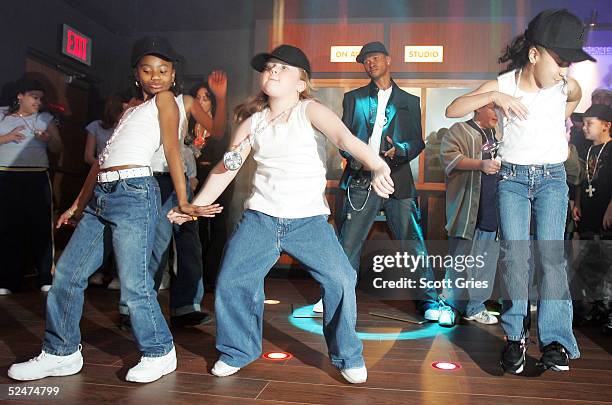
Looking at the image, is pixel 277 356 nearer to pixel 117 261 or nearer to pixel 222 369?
pixel 222 369

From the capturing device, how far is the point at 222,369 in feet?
7.56

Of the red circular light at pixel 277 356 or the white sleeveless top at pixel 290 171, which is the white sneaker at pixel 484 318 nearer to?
the red circular light at pixel 277 356

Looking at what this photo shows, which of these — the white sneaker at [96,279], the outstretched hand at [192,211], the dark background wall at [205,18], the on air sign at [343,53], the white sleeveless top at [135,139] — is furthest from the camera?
the on air sign at [343,53]

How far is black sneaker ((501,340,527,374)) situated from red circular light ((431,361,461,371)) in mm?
202

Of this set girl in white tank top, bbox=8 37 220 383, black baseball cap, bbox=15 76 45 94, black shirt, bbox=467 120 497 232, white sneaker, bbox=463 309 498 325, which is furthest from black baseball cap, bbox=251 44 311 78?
black baseball cap, bbox=15 76 45 94

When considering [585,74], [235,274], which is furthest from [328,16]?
[235,274]

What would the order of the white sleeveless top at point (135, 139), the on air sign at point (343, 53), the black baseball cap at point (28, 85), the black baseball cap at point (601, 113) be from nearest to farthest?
the white sleeveless top at point (135, 139), the black baseball cap at point (601, 113), the black baseball cap at point (28, 85), the on air sign at point (343, 53)

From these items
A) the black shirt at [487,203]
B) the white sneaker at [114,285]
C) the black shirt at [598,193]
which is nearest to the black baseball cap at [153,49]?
the black shirt at [487,203]

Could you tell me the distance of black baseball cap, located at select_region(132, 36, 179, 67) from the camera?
8.05 feet

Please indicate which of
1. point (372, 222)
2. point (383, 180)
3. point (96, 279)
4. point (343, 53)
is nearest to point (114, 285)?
point (96, 279)

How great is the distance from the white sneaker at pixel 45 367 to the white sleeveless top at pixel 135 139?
30.2 inches

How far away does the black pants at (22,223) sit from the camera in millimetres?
4426

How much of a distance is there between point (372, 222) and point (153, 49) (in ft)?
5.96

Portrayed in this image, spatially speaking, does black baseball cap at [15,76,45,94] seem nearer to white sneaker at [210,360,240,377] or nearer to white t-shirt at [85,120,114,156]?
white t-shirt at [85,120,114,156]
